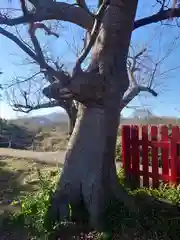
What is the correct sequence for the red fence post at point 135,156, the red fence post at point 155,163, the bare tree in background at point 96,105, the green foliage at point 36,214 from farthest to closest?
the red fence post at point 135,156
the red fence post at point 155,163
the bare tree in background at point 96,105
the green foliage at point 36,214

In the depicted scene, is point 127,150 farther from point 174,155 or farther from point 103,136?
point 103,136

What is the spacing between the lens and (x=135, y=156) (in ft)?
18.6

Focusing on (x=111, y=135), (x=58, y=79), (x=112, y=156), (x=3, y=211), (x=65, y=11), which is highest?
(x=65, y=11)

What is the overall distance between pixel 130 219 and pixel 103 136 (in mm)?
1160

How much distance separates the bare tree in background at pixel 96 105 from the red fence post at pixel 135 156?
1.53 metres

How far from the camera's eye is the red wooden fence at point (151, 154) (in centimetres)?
506

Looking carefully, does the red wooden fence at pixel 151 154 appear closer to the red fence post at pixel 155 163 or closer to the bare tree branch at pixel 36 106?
the red fence post at pixel 155 163

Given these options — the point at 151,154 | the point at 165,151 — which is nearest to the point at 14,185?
the point at 151,154

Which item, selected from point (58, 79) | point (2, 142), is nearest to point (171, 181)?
point (58, 79)

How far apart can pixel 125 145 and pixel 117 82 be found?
2121 mm

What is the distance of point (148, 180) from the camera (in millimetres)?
5480

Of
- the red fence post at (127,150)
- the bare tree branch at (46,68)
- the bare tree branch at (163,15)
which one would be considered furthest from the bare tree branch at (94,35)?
the red fence post at (127,150)

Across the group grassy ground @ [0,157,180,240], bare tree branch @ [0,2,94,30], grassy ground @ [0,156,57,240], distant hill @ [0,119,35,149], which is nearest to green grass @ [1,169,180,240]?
grassy ground @ [0,157,180,240]

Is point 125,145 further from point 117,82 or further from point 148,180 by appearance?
point 117,82
